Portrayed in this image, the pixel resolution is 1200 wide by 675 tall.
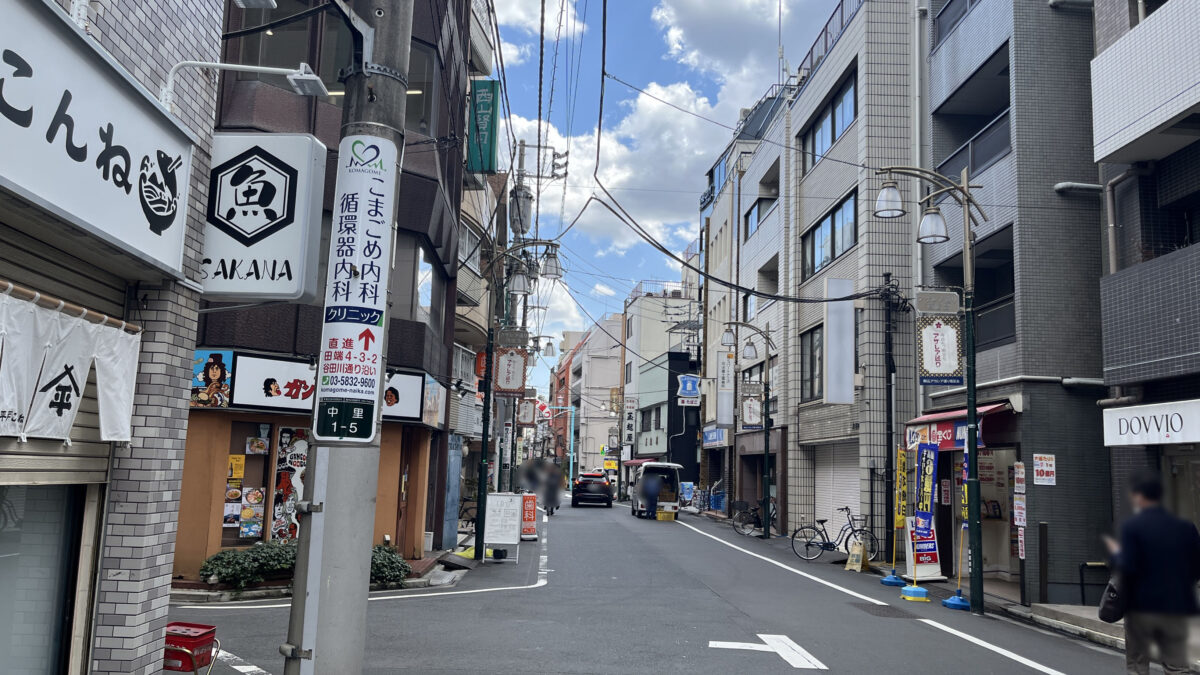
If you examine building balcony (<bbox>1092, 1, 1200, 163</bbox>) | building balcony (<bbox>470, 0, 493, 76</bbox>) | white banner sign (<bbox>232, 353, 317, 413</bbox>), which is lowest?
white banner sign (<bbox>232, 353, 317, 413</bbox>)

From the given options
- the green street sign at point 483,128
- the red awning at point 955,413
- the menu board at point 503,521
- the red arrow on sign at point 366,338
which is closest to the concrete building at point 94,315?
the red arrow on sign at point 366,338

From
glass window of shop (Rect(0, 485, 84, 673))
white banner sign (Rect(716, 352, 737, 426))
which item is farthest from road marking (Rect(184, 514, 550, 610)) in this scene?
white banner sign (Rect(716, 352, 737, 426))

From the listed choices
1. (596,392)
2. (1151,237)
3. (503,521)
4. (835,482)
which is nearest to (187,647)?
(503,521)

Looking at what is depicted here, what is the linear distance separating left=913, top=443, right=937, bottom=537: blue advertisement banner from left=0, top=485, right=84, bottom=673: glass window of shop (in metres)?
15.0

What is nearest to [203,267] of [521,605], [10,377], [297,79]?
[297,79]

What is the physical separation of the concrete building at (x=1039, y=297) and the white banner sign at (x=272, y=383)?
1290 centimetres

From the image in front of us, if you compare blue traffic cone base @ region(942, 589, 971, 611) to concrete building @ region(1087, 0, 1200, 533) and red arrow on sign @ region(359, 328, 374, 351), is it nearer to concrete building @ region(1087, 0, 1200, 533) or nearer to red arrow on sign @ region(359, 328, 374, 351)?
concrete building @ region(1087, 0, 1200, 533)

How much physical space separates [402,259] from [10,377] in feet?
42.7

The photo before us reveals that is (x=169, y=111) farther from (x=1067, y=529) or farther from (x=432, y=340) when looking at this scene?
(x=1067, y=529)

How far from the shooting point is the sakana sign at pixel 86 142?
4.71 m

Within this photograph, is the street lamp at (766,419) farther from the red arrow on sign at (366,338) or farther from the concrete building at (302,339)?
the red arrow on sign at (366,338)

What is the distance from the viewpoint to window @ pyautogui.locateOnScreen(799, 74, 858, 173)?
89.0 feet

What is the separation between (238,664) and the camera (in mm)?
9086

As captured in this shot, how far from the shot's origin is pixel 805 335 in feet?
101
